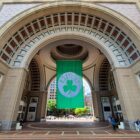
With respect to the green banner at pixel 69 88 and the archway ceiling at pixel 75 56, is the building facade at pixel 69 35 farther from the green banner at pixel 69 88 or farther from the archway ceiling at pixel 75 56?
the green banner at pixel 69 88

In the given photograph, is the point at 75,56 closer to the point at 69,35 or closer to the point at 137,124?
the point at 69,35

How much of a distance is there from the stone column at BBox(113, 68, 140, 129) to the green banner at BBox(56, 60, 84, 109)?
423 inches

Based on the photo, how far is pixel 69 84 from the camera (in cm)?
2633

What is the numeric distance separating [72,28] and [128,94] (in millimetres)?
11385

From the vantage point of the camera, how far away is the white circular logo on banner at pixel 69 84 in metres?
25.7

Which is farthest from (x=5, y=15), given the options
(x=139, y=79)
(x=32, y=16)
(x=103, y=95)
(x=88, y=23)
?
(x=103, y=95)

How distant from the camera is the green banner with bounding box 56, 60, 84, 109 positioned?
83.0ft

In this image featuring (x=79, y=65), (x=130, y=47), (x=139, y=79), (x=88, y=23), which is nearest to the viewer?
(x=139, y=79)

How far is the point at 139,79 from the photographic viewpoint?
51.3 ft

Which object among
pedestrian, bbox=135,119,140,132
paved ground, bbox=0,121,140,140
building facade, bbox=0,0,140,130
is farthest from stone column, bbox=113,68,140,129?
paved ground, bbox=0,121,140,140

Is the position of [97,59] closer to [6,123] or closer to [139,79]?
[139,79]

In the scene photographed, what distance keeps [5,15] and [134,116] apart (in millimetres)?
19055

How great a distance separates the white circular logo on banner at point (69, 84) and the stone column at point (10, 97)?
10.5m

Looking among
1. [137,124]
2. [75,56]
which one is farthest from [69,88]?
[137,124]
